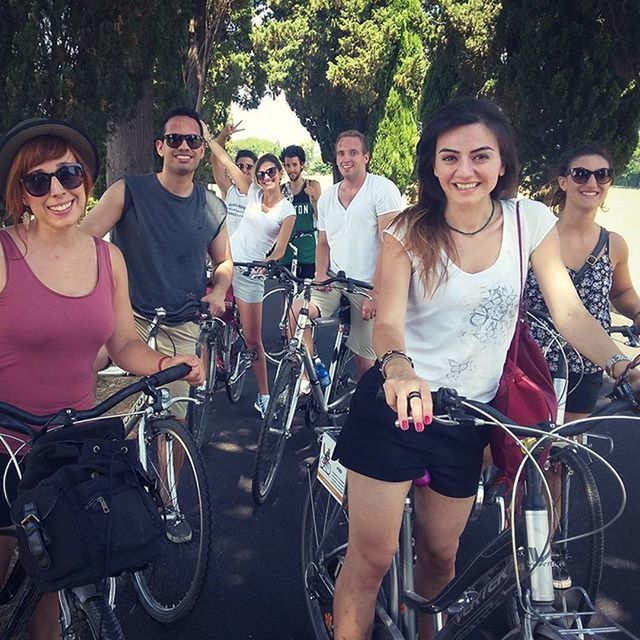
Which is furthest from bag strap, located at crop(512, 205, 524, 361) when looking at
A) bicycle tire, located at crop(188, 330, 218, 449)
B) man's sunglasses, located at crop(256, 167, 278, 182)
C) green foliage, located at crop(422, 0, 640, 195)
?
green foliage, located at crop(422, 0, 640, 195)

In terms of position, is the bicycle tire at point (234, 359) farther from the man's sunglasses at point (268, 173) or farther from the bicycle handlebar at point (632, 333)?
the bicycle handlebar at point (632, 333)

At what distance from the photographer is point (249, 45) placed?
87.1 ft

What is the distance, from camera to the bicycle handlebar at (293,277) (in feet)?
13.7

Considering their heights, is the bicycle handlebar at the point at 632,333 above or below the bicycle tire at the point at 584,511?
above

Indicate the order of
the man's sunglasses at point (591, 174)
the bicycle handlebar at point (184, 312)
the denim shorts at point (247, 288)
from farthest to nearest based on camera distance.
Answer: the denim shorts at point (247, 288) → the bicycle handlebar at point (184, 312) → the man's sunglasses at point (591, 174)

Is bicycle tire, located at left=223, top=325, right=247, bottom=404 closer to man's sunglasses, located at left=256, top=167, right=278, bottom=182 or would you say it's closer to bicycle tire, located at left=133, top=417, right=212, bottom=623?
man's sunglasses, located at left=256, top=167, right=278, bottom=182

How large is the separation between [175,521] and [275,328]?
213 inches

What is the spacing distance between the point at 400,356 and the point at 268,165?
4.21 m

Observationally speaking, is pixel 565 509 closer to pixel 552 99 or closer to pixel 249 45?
pixel 552 99

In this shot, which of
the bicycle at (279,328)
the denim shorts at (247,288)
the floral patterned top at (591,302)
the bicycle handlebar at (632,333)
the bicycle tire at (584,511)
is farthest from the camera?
the bicycle at (279,328)

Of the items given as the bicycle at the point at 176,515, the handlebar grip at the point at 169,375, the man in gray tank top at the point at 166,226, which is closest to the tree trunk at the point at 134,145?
the man in gray tank top at the point at 166,226

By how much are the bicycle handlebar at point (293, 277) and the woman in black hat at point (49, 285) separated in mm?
2077

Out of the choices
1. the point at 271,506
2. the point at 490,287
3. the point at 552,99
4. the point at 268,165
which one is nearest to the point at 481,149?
the point at 490,287

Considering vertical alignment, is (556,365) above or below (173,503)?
above
